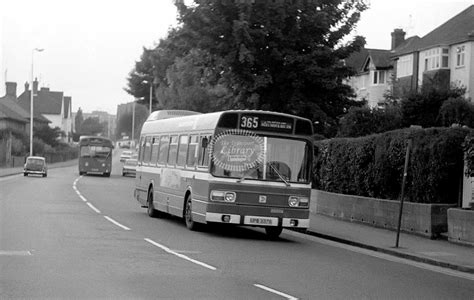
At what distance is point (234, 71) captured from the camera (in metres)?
35.6

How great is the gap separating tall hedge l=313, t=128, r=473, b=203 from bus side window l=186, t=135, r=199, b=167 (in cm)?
448

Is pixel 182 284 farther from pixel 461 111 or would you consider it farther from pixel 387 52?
pixel 387 52

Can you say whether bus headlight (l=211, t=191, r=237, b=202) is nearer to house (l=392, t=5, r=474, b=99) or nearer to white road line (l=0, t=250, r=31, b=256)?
white road line (l=0, t=250, r=31, b=256)

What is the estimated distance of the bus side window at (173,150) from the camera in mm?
22742

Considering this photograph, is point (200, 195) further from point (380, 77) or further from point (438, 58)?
point (380, 77)

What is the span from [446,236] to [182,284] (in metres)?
11.1

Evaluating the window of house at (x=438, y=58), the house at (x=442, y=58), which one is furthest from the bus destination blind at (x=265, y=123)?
the window of house at (x=438, y=58)

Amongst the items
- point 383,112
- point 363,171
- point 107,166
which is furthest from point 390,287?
point 107,166

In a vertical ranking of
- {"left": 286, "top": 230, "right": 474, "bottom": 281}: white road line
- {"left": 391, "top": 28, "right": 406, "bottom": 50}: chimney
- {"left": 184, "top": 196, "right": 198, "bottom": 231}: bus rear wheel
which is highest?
{"left": 391, "top": 28, "right": 406, "bottom": 50}: chimney

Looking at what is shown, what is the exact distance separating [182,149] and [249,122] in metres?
3.36

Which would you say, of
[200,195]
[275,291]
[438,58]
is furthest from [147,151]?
[438,58]

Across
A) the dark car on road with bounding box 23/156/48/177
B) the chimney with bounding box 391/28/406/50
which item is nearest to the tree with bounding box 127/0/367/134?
the dark car on road with bounding box 23/156/48/177

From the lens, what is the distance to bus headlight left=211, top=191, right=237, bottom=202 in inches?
746

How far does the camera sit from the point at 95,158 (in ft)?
207
